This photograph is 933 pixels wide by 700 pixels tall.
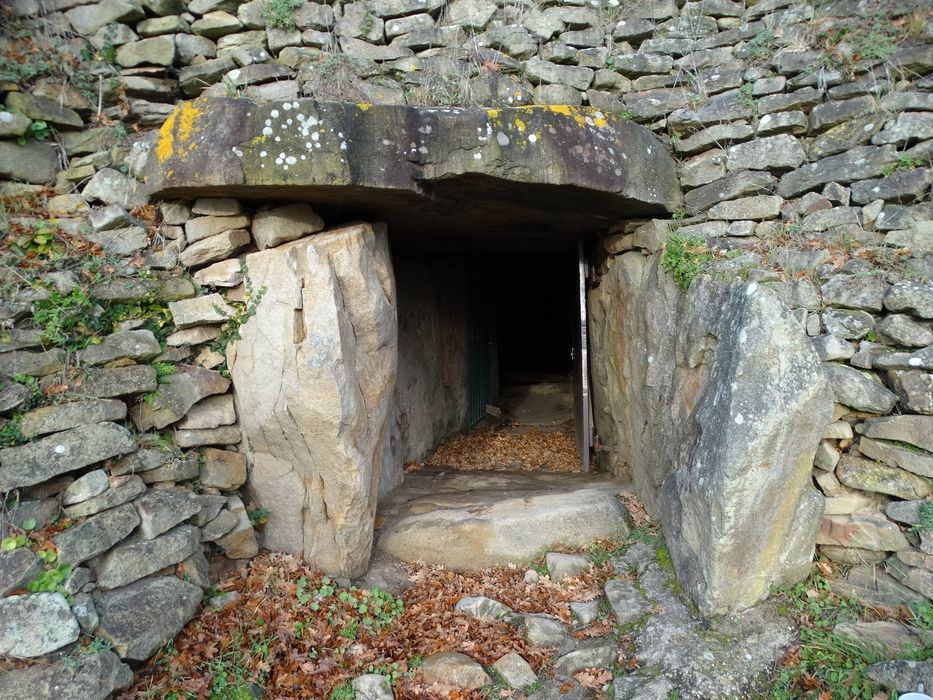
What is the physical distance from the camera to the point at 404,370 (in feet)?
19.5

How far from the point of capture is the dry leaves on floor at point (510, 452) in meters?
6.41

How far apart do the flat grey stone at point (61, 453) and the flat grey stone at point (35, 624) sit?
51 centimetres

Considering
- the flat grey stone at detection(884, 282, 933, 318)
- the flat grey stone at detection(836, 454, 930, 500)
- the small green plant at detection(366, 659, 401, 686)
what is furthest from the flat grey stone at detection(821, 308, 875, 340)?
the small green plant at detection(366, 659, 401, 686)

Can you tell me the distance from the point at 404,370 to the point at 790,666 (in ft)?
13.3

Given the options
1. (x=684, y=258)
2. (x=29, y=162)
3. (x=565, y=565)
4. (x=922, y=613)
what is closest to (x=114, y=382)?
(x=29, y=162)

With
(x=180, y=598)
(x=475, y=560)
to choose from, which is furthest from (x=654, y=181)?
(x=180, y=598)

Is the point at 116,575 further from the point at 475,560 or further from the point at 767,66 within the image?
the point at 767,66

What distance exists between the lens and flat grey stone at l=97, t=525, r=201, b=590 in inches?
108

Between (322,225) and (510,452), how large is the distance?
401cm

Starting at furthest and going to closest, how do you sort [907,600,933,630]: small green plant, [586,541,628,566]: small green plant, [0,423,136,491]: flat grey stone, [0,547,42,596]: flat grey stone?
1. [586,541,628,566]: small green plant
2. [907,600,933,630]: small green plant
3. [0,423,136,491]: flat grey stone
4. [0,547,42,596]: flat grey stone

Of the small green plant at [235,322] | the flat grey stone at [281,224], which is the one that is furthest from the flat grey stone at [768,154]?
the small green plant at [235,322]

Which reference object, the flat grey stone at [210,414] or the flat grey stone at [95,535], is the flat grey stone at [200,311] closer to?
the flat grey stone at [210,414]

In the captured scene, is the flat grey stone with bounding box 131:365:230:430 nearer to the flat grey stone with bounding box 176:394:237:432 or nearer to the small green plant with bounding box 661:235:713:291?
the flat grey stone with bounding box 176:394:237:432

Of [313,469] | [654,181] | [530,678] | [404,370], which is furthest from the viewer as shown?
[404,370]
